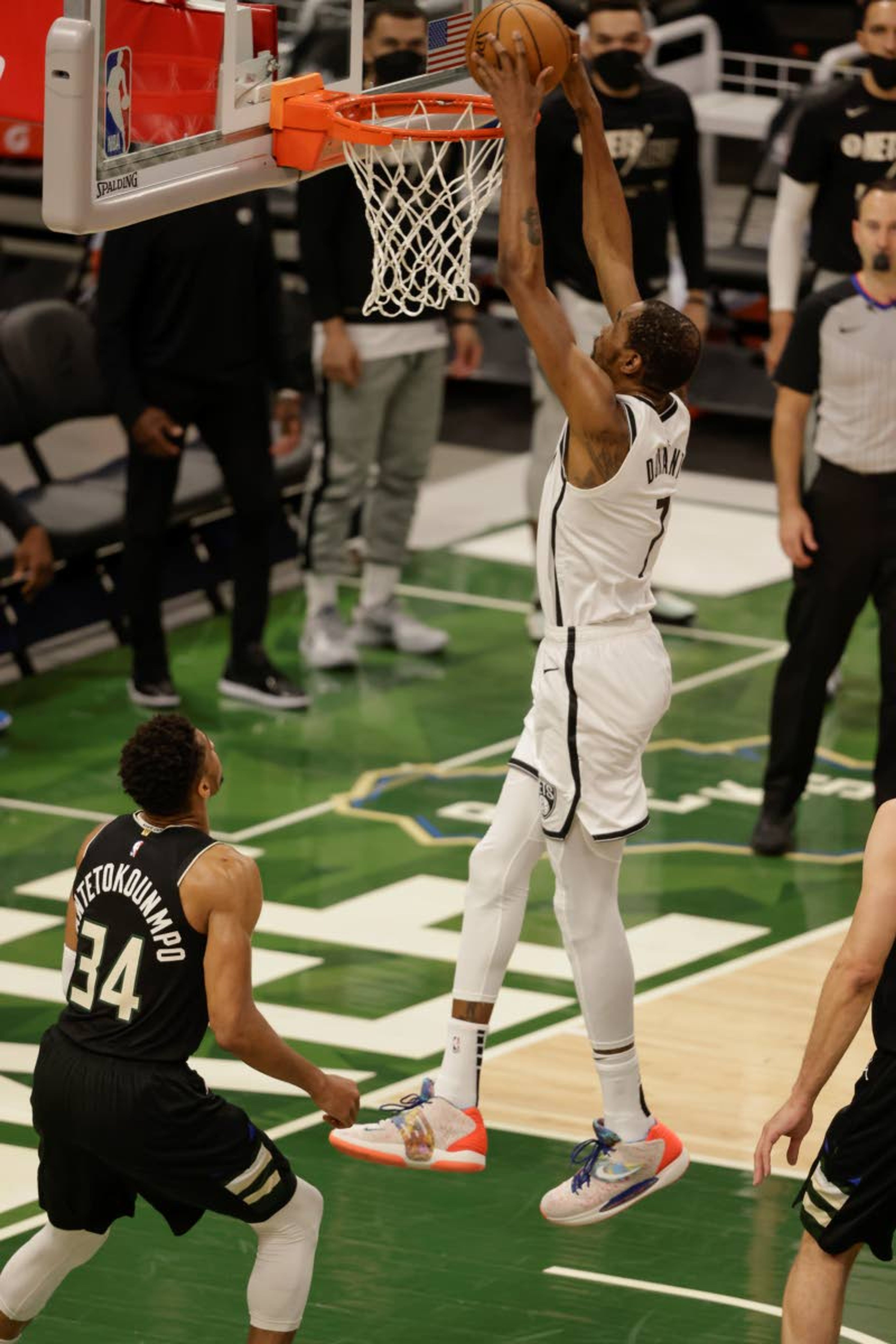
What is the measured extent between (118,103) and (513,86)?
2.99 ft

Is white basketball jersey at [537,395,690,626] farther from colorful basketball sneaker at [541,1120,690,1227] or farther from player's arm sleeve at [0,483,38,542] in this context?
player's arm sleeve at [0,483,38,542]

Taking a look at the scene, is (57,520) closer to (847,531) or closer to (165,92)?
(847,531)

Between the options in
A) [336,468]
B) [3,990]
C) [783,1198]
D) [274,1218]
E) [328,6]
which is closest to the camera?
[274,1218]

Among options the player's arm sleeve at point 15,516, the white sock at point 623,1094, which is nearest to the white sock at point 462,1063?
the white sock at point 623,1094

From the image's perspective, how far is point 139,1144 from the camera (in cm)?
507

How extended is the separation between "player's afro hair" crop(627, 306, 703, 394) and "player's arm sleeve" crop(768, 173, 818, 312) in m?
3.89

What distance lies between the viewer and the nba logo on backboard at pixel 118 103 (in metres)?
5.68

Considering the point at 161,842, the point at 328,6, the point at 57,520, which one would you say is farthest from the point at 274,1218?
the point at 328,6

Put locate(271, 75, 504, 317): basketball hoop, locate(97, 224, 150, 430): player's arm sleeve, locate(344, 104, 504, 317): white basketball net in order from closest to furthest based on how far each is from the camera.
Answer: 1. locate(271, 75, 504, 317): basketball hoop
2. locate(344, 104, 504, 317): white basketball net
3. locate(97, 224, 150, 430): player's arm sleeve

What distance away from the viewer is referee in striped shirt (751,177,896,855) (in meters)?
8.24

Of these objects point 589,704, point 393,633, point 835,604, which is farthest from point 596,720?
point 393,633

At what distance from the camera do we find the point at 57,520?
10711 mm

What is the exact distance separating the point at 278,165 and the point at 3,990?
2713 mm

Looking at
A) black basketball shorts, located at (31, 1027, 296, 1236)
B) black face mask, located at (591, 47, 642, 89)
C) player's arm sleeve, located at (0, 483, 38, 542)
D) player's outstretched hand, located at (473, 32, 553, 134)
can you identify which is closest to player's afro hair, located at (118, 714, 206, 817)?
black basketball shorts, located at (31, 1027, 296, 1236)
